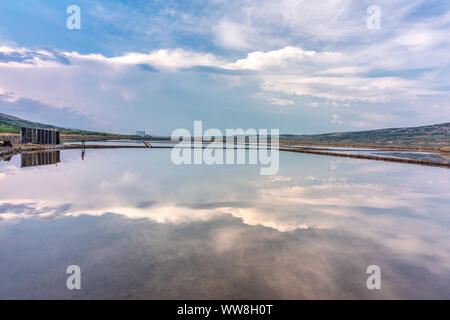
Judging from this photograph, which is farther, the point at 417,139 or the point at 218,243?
the point at 417,139

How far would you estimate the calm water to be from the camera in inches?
203

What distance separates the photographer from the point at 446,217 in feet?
35.8

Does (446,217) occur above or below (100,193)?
below

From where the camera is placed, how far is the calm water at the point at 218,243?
203 inches

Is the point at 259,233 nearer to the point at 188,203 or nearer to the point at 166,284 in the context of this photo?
the point at 166,284

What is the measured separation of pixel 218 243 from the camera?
7.30 meters

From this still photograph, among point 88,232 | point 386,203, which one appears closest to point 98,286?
point 88,232

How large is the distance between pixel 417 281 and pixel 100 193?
1459cm
